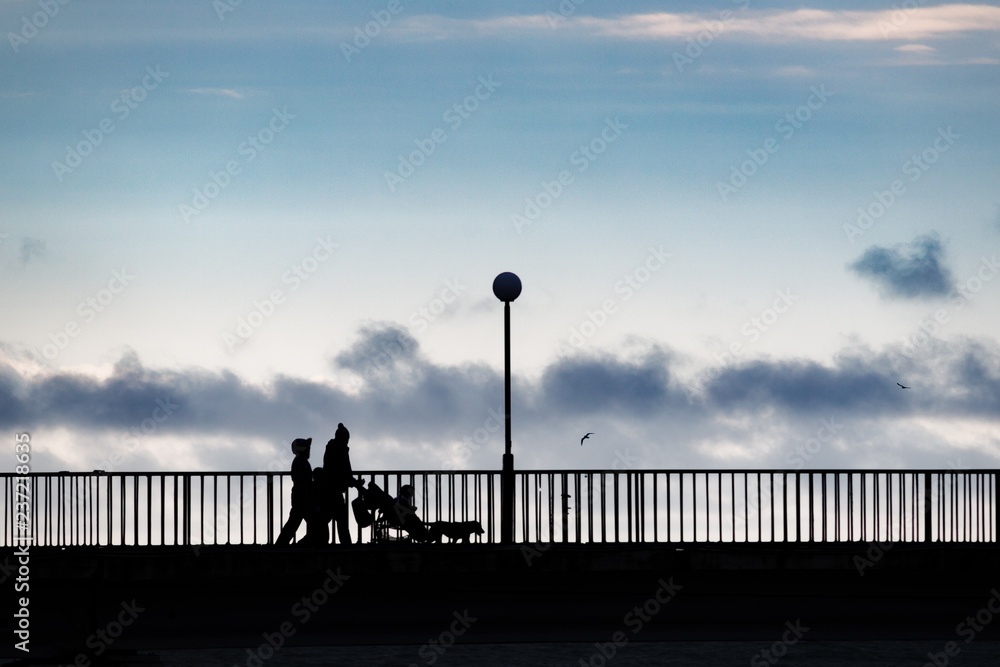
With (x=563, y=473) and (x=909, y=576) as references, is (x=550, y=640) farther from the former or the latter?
(x=909, y=576)

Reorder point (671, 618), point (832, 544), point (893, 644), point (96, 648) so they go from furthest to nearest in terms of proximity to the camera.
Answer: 1. point (832, 544)
2. point (671, 618)
3. point (893, 644)
4. point (96, 648)

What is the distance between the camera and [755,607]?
66.8ft

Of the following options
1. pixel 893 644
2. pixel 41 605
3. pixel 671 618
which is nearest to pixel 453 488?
pixel 671 618

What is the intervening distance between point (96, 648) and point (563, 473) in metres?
8.66

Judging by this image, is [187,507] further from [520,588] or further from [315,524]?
[520,588]

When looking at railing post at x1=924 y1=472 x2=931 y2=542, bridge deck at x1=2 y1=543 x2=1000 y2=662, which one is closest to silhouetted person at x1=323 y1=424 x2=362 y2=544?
bridge deck at x1=2 y1=543 x2=1000 y2=662

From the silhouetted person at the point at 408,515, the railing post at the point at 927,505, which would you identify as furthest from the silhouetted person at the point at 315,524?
the railing post at the point at 927,505

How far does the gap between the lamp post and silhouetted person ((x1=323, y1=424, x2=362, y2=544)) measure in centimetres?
220

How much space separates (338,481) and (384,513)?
1334 millimetres

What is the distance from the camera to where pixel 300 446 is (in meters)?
22.1

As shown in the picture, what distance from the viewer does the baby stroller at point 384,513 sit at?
74.4 feet

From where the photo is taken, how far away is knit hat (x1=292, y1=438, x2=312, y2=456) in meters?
22.0

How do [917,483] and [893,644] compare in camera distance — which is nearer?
[893,644]

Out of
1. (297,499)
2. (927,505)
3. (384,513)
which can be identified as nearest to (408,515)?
(384,513)
